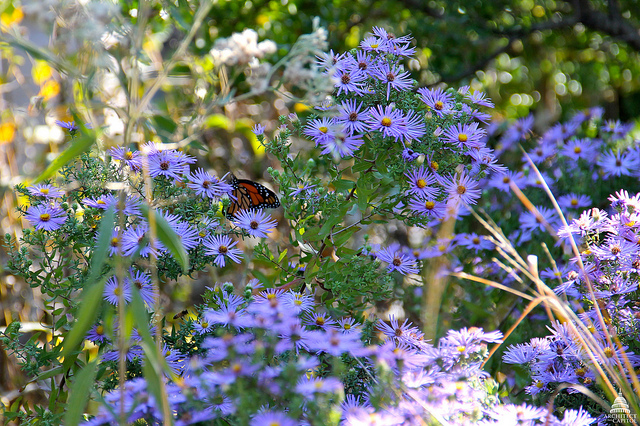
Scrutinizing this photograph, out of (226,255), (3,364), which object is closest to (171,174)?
(226,255)

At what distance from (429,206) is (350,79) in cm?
35

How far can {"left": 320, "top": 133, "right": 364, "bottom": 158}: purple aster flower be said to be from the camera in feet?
4.04

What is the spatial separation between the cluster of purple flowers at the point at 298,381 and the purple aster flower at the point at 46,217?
253 mm

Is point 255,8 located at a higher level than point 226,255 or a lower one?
higher

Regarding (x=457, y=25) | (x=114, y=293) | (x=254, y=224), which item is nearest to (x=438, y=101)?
(x=254, y=224)

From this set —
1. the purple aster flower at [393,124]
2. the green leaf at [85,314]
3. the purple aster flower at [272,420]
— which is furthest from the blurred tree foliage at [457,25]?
the purple aster flower at [272,420]

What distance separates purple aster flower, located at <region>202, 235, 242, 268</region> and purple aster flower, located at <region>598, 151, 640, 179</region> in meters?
1.31

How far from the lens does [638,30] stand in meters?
2.59

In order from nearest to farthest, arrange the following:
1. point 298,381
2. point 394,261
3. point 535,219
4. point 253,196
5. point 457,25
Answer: point 298,381 → point 394,261 → point 253,196 → point 535,219 → point 457,25

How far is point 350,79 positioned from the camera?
1.30 m

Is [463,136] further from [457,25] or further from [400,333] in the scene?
[457,25]

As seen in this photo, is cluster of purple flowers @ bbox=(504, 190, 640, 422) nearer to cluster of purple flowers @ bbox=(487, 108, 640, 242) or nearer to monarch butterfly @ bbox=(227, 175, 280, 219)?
cluster of purple flowers @ bbox=(487, 108, 640, 242)

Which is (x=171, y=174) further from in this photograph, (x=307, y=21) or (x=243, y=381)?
(x=307, y=21)

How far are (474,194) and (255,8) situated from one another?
1653 mm
